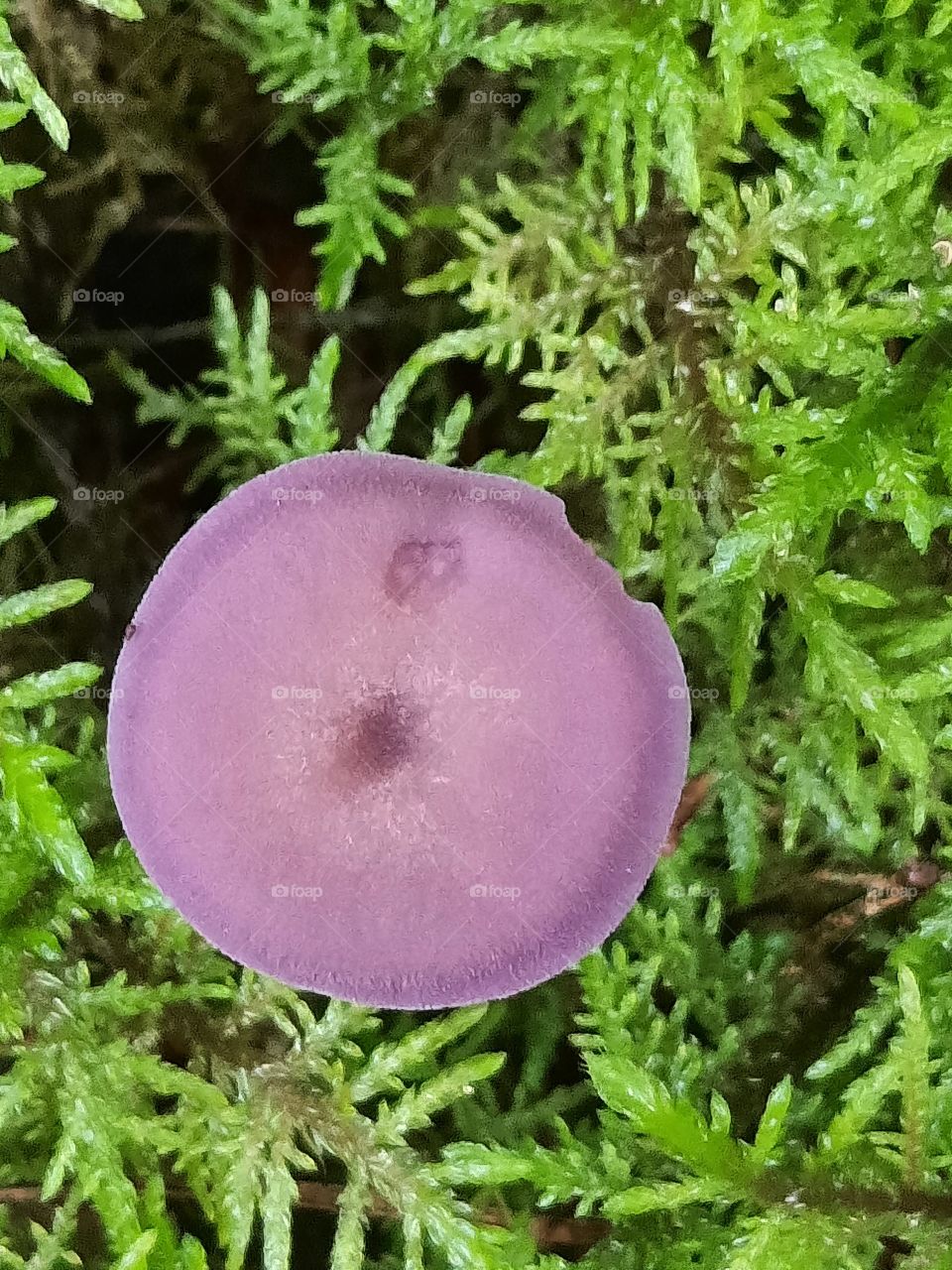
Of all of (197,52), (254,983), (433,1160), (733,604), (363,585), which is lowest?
(433,1160)

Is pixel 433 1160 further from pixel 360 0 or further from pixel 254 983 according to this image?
pixel 360 0

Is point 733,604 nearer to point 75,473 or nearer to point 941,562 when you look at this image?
point 941,562

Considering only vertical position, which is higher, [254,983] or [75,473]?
[75,473]

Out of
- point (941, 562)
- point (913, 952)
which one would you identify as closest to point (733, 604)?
point (941, 562)

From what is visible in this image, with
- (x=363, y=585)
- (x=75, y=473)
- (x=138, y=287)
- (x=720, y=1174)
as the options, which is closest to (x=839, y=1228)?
(x=720, y=1174)

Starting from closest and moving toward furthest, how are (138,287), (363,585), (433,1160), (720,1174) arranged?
(363,585) < (720,1174) < (433,1160) < (138,287)

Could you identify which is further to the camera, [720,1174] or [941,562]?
[941,562]

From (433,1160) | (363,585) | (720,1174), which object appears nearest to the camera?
(363,585)
